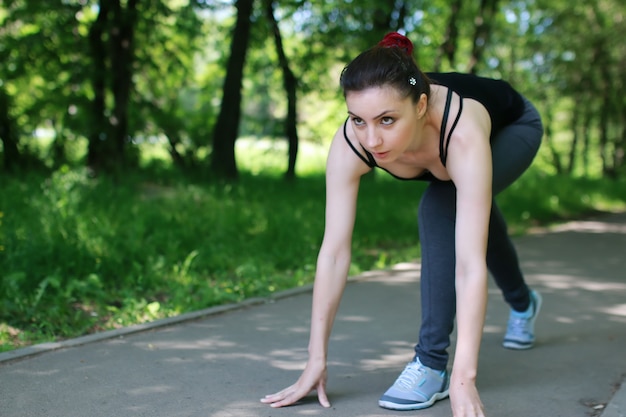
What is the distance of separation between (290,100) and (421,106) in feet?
34.9

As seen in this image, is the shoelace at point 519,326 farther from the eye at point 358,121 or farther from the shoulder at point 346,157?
the eye at point 358,121

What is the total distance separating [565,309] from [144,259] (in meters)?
3.22

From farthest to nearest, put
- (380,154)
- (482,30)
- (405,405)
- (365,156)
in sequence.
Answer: (482,30)
(405,405)
(365,156)
(380,154)

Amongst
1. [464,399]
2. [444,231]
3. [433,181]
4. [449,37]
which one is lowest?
[464,399]

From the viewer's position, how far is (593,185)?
53.5ft

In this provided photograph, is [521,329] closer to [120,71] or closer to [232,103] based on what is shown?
[232,103]

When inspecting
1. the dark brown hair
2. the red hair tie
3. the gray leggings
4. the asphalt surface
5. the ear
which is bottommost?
the asphalt surface

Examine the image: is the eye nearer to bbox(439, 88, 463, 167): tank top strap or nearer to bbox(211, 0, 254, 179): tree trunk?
bbox(439, 88, 463, 167): tank top strap

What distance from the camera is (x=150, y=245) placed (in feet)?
20.3

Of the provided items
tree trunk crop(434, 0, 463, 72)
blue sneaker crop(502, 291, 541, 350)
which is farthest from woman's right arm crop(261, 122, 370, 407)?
tree trunk crop(434, 0, 463, 72)

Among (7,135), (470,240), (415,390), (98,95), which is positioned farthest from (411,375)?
(7,135)

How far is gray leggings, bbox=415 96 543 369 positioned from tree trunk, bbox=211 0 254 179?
7364 mm

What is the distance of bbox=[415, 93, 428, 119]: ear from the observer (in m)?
2.90

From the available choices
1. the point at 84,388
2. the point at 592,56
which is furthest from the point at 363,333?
the point at 592,56
